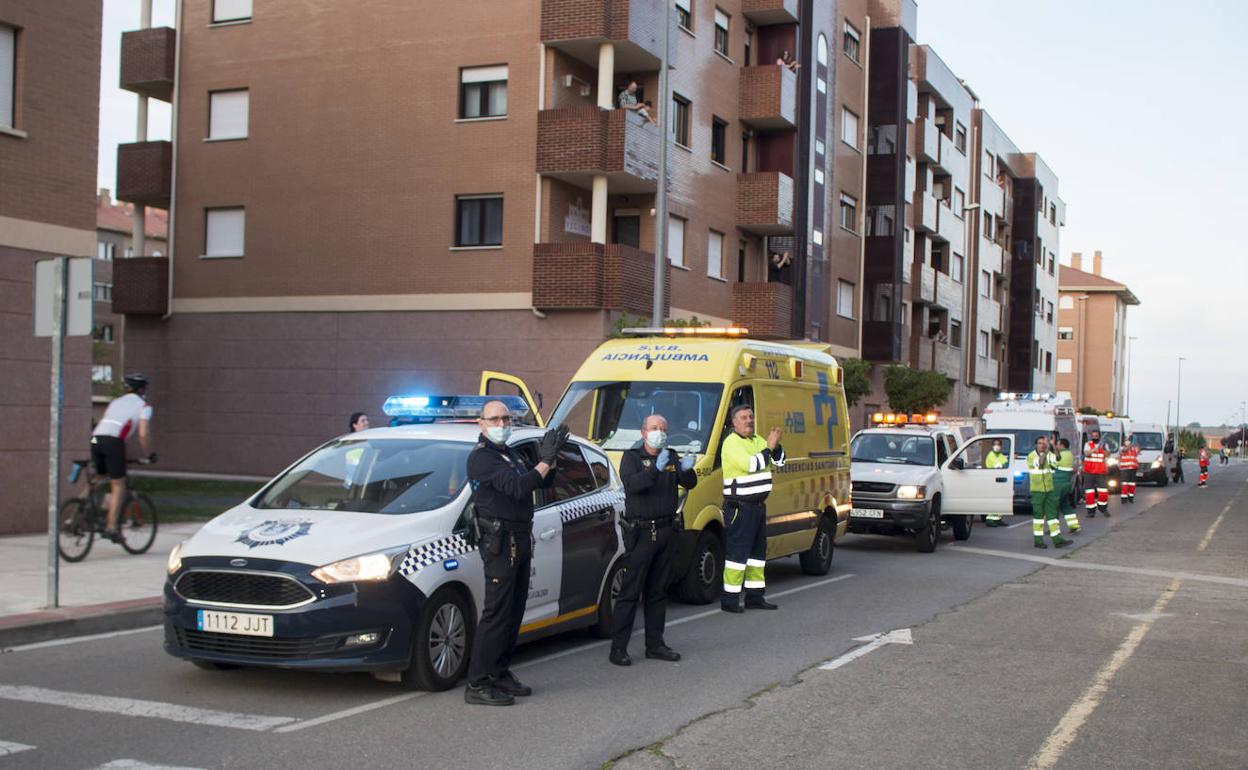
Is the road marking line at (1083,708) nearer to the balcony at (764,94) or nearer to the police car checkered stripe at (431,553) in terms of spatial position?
the police car checkered stripe at (431,553)

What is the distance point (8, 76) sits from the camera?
51.5 ft

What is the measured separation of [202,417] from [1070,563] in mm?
20105

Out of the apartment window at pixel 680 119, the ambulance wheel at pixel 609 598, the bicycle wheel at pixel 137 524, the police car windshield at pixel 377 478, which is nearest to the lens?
the police car windshield at pixel 377 478

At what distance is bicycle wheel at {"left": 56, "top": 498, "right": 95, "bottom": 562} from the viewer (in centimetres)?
1309

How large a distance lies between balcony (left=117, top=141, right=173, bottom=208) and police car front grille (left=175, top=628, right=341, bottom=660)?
24.8m

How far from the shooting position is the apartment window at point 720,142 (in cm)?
3303

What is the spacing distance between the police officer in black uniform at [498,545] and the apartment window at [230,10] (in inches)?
987

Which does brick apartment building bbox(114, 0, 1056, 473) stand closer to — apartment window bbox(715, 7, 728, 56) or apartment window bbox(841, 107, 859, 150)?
apartment window bbox(715, 7, 728, 56)

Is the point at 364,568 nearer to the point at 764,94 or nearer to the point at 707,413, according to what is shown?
the point at 707,413

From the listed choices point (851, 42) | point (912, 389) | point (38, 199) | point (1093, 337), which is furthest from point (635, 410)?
point (1093, 337)

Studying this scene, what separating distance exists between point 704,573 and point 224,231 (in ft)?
68.5

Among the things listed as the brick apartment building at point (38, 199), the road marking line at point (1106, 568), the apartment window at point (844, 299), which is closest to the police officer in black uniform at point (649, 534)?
the road marking line at point (1106, 568)

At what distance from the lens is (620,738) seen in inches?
268

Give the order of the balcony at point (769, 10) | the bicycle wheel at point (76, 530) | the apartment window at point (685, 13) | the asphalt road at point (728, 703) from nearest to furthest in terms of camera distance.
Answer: the asphalt road at point (728, 703), the bicycle wheel at point (76, 530), the apartment window at point (685, 13), the balcony at point (769, 10)
